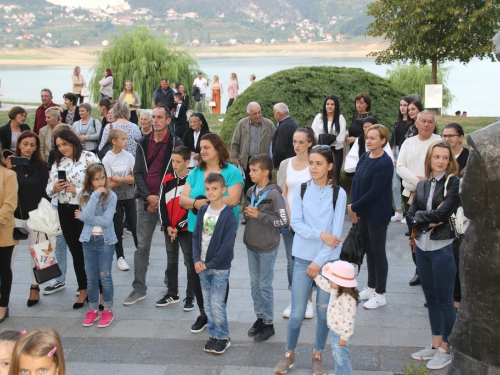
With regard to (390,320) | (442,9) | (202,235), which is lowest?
(390,320)

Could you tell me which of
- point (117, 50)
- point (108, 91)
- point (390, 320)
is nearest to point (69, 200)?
point (390, 320)

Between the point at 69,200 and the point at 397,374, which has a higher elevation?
the point at 69,200

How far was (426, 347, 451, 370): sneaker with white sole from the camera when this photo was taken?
5.45m

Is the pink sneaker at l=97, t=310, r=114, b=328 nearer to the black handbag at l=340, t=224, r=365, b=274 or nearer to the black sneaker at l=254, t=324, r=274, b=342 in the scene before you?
the black sneaker at l=254, t=324, r=274, b=342

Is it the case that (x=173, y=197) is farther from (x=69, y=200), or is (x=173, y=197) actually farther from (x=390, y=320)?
(x=390, y=320)

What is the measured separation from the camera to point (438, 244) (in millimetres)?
5543

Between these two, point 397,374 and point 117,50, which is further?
point 117,50

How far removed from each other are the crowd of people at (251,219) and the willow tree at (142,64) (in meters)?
21.0

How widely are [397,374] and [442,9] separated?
70.4 feet

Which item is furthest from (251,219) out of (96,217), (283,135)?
(283,135)

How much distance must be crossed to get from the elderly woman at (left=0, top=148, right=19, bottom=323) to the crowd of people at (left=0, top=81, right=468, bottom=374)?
0.04 ft

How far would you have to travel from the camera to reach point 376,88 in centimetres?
1281

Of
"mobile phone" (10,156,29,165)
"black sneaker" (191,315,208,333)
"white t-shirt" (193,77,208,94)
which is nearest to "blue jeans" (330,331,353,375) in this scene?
"black sneaker" (191,315,208,333)

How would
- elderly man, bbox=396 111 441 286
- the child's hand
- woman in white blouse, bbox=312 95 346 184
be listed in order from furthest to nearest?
woman in white blouse, bbox=312 95 346 184 → elderly man, bbox=396 111 441 286 → the child's hand
